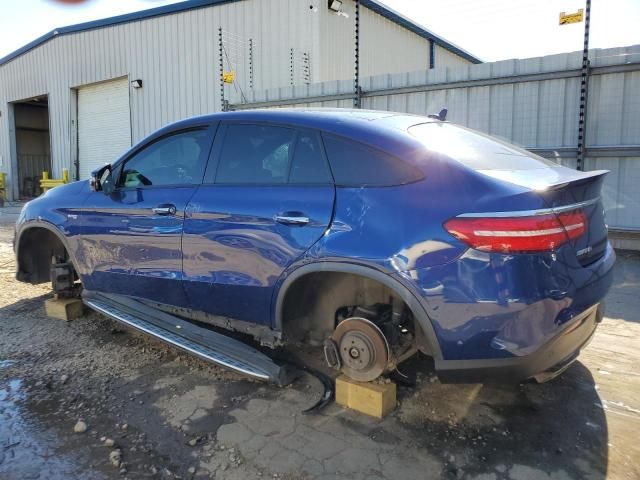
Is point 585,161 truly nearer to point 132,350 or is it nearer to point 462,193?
point 462,193

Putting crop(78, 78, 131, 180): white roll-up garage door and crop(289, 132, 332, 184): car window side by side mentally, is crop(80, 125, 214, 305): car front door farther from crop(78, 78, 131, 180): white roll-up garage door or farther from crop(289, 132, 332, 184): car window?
crop(78, 78, 131, 180): white roll-up garage door

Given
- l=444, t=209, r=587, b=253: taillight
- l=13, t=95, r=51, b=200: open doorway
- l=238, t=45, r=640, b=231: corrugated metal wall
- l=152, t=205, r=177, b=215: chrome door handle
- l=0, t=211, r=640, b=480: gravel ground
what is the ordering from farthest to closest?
l=13, t=95, r=51, b=200: open doorway < l=238, t=45, r=640, b=231: corrugated metal wall < l=152, t=205, r=177, b=215: chrome door handle < l=0, t=211, r=640, b=480: gravel ground < l=444, t=209, r=587, b=253: taillight

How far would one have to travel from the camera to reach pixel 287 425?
286 cm

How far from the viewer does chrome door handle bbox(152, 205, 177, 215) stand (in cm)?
345

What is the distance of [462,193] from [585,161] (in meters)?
5.37

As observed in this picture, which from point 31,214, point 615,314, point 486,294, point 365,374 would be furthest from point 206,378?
point 615,314

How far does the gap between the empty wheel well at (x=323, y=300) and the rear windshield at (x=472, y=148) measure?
810 mm

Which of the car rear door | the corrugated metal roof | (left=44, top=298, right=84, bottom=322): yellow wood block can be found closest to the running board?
the car rear door

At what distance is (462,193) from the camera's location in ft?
7.79

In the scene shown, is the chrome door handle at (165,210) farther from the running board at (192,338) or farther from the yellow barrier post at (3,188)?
the yellow barrier post at (3,188)

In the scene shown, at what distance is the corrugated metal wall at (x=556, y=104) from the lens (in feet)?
21.4

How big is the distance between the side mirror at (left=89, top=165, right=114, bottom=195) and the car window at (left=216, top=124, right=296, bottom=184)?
1.15 m

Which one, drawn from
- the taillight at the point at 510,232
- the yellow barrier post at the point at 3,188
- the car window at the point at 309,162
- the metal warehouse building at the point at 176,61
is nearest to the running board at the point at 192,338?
the car window at the point at 309,162

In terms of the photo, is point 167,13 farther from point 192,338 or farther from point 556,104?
point 192,338
